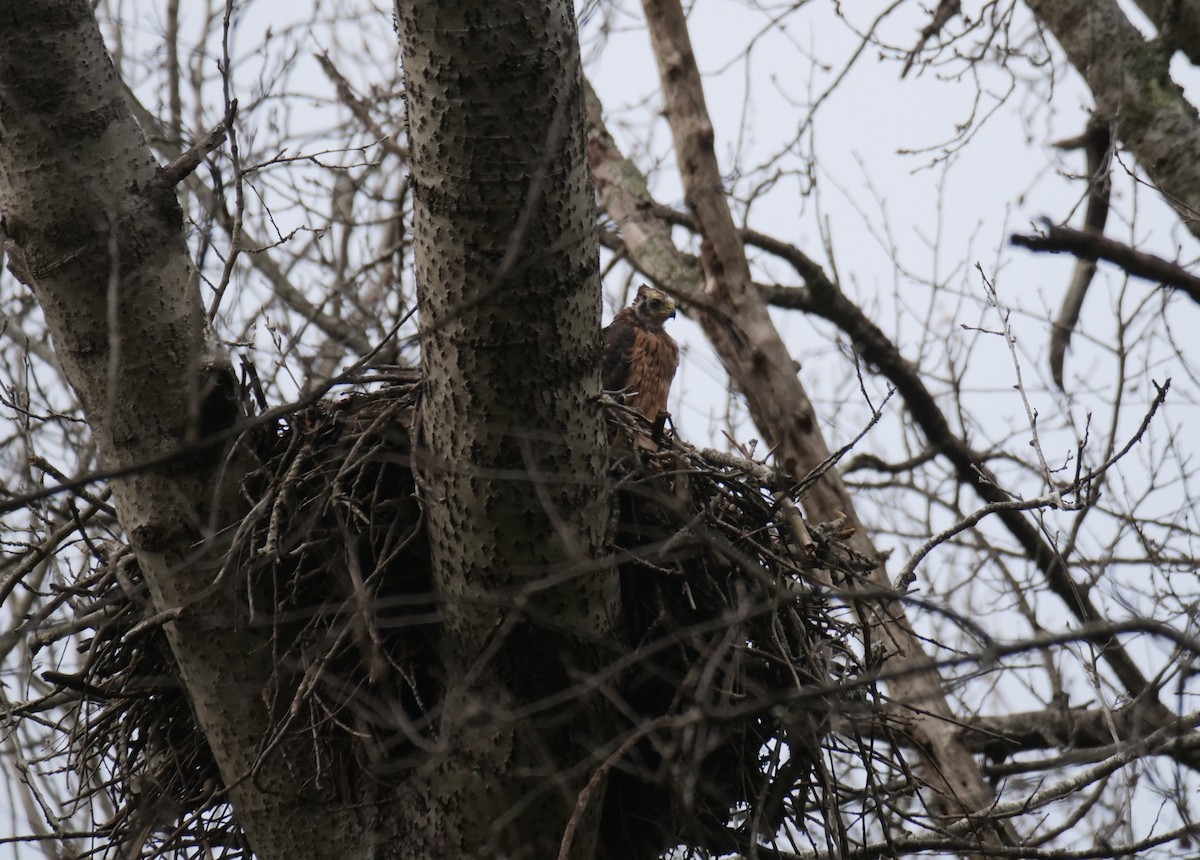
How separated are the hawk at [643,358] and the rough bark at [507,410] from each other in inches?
83.2

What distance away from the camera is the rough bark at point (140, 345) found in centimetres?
286

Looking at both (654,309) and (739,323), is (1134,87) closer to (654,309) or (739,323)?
(739,323)

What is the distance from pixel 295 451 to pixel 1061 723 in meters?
4.14

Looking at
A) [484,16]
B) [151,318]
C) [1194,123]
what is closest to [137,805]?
[151,318]

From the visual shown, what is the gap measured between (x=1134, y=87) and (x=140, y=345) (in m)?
4.57

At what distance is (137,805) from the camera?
10.8 feet

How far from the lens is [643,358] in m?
5.23

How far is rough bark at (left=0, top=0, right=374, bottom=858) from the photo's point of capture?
2857 mm

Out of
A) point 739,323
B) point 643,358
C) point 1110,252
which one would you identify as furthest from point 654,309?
point 1110,252

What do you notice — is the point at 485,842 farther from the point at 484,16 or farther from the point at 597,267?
the point at 484,16

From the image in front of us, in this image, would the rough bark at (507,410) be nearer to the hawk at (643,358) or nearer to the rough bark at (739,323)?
the hawk at (643,358)

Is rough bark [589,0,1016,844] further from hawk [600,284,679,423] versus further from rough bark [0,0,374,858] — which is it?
rough bark [0,0,374,858]

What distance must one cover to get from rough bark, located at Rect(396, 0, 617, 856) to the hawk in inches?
83.2

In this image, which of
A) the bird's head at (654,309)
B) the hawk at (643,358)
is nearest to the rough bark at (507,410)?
the hawk at (643,358)
